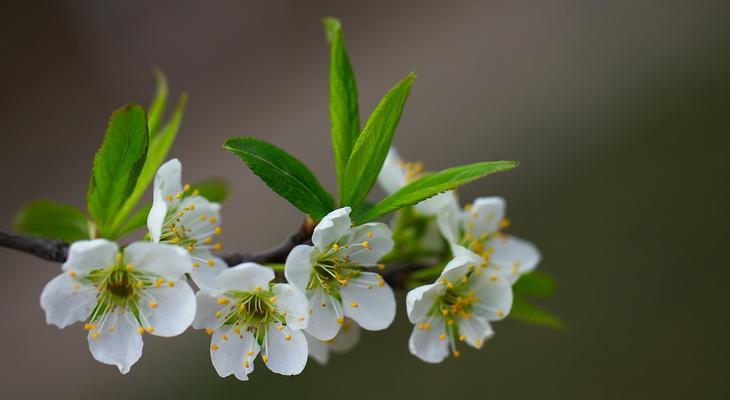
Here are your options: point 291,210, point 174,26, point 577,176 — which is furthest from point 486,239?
point 174,26

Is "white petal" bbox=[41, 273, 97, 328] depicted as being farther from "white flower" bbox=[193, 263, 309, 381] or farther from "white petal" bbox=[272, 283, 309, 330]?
"white petal" bbox=[272, 283, 309, 330]

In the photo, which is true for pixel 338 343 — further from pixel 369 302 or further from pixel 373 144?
pixel 373 144

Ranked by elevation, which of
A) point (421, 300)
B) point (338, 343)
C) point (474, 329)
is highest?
point (421, 300)

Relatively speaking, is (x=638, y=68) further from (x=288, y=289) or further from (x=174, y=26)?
(x=288, y=289)

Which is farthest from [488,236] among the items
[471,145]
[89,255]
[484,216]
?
[471,145]

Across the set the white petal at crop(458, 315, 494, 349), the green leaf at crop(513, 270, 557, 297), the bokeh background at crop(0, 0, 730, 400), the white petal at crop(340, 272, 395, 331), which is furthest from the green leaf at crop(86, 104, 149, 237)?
the bokeh background at crop(0, 0, 730, 400)
